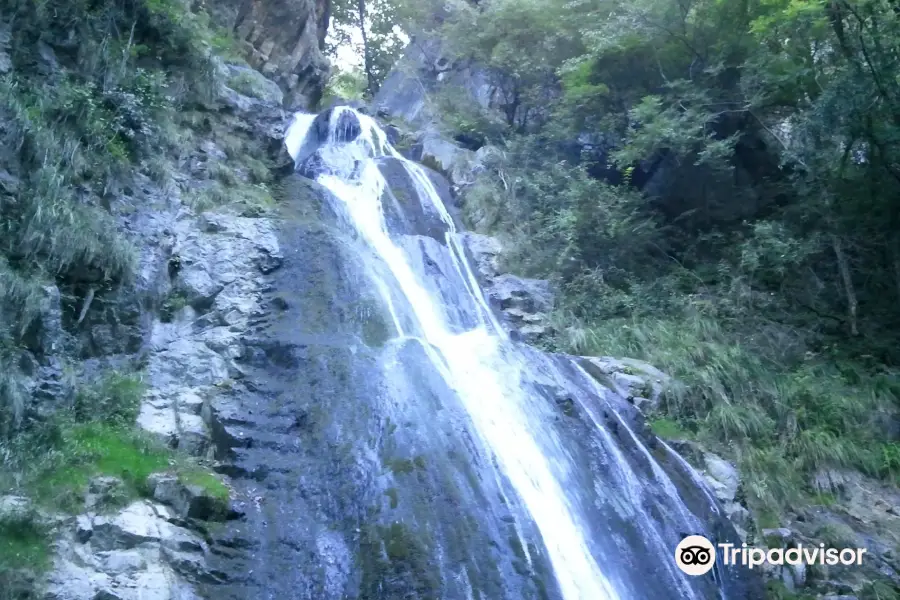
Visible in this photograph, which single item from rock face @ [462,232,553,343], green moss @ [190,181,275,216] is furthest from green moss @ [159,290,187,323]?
rock face @ [462,232,553,343]

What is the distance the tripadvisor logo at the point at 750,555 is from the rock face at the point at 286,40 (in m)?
16.5

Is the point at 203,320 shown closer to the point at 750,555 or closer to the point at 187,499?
the point at 187,499

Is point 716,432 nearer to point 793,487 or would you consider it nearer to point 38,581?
point 793,487

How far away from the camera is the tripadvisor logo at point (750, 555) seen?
8.68m

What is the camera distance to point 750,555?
9.05 metres

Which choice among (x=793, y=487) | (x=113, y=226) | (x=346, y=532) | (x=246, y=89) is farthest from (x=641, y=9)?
(x=346, y=532)

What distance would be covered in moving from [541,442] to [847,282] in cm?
775

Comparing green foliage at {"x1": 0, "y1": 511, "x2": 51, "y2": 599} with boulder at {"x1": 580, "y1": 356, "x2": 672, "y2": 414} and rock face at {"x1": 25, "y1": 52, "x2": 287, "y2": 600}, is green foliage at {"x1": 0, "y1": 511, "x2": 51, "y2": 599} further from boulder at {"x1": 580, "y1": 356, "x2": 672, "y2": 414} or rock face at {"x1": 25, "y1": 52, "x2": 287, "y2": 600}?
boulder at {"x1": 580, "y1": 356, "x2": 672, "y2": 414}

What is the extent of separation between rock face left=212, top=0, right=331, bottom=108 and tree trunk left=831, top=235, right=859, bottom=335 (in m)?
15.3

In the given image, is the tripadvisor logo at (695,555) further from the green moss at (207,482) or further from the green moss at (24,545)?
the green moss at (24,545)

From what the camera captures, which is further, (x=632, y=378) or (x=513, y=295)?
(x=513, y=295)

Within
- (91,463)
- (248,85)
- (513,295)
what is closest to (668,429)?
(513,295)

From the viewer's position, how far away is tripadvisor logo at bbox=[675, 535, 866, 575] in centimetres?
868

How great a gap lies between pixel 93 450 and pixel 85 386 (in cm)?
117
